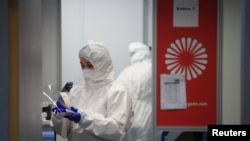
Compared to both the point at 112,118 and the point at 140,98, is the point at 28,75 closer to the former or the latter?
the point at 112,118

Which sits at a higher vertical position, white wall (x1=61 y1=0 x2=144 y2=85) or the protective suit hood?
white wall (x1=61 y1=0 x2=144 y2=85)

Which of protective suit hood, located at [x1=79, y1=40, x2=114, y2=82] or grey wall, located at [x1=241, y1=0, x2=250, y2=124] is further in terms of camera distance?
protective suit hood, located at [x1=79, y1=40, x2=114, y2=82]

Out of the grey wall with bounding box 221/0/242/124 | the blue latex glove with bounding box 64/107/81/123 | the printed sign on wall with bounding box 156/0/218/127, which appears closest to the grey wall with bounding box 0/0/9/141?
the blue latex glove with bounding box 64/107/81/123

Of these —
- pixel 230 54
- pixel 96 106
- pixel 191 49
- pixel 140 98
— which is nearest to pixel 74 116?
pixel 96 106

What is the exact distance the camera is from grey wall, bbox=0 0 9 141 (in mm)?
1248

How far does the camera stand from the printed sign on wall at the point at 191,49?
2996 millimetres

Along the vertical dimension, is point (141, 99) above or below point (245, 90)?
below

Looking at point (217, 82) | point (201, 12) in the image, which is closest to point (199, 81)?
point (217, 82)

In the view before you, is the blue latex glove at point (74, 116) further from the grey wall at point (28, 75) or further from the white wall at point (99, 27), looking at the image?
the white wall at point (99, 27)

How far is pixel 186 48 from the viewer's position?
9.86 ft

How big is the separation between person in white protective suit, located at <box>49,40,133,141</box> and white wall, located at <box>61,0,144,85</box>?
6.21 ft

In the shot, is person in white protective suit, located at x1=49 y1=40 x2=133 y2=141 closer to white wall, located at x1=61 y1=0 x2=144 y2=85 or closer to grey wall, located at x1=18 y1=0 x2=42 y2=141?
grey wall, located at x1=18 y1=0 x2=42 y2=141

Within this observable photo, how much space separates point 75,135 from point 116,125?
0.29 m

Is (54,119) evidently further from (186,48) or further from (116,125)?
(186,48)
